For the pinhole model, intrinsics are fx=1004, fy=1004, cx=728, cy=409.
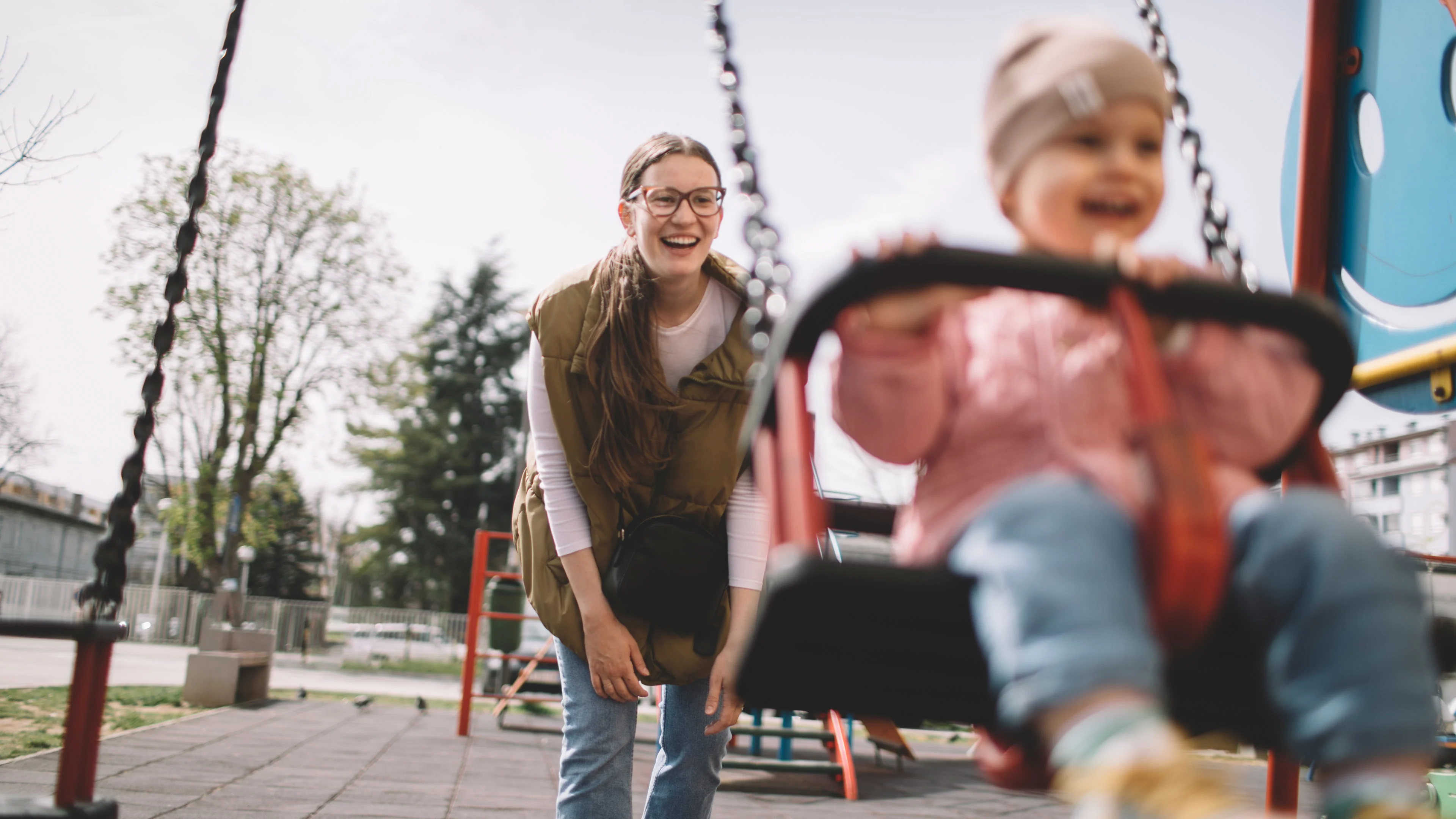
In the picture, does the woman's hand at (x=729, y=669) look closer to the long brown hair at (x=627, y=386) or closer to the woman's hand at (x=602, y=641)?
the woman's hand at (x=602, y=641)

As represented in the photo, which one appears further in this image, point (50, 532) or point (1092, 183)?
point (50, 532)

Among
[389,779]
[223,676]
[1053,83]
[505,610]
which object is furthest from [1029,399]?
[505,610]

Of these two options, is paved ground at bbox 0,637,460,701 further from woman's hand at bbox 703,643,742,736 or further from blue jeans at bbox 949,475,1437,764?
blue jeans at bbox 949,475,1437,764

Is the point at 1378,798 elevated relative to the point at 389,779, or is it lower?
elevated

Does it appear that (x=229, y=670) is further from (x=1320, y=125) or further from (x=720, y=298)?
(x=1320, y=125)

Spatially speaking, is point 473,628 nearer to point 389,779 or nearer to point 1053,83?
point 389,779

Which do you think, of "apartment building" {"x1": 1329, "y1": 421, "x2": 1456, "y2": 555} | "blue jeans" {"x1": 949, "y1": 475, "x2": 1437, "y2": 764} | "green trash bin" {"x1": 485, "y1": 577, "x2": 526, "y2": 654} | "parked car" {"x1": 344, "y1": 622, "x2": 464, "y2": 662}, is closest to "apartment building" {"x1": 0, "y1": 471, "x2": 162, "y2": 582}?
"parked car" {"x1": 344, "y1": 622, "x2": 464, "y2": 662}

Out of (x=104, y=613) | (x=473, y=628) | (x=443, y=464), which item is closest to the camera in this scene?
(x=104, y=613)

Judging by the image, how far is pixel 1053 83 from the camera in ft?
3.82

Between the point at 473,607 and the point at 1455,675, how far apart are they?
6355 millimetres

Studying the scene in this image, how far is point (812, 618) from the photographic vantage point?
96 cm

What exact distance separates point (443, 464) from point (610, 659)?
2992 centimetres

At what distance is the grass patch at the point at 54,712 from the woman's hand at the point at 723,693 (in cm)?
267

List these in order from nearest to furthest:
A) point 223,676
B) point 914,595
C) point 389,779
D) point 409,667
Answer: point 914,595, point 389,779, point 223,676, point 409,667
